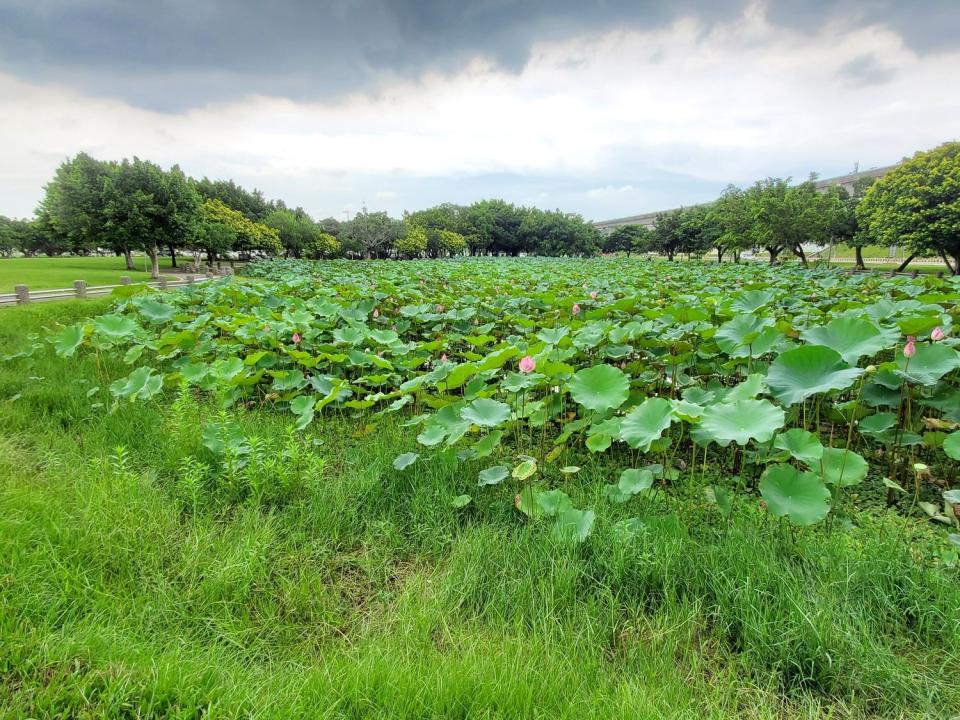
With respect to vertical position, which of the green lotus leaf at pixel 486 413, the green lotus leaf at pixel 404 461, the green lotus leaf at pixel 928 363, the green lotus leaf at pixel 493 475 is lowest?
the green lotus leaf at pixel 493 475

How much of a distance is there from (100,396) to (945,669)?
494 centimetres

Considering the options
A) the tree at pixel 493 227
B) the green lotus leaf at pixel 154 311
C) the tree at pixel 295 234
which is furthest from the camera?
the tree at pixel 493 227

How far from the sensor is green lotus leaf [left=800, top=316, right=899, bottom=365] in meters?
2.09

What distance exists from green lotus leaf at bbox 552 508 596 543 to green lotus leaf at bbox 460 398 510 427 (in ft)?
1.68

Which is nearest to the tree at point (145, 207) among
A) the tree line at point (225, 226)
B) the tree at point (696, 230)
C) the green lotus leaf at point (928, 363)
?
the tree line at point (225, 226)

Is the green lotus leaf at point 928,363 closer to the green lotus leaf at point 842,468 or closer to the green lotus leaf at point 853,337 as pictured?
the green lotus leaf at point 853,337

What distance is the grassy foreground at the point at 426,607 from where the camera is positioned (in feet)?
4.19

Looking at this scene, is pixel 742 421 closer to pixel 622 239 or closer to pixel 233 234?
pixel 233 234

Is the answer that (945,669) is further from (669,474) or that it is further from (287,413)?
(287,413)

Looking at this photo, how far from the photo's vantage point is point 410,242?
151ft

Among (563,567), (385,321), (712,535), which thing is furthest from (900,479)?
(385,321)

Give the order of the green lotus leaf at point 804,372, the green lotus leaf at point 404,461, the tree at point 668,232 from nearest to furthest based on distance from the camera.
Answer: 1. the green lotus leaf at point 804,372
2. the green lotus leaf at point 404,461
3. the tree at point 668,232

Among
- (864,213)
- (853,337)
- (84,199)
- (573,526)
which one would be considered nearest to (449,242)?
(84,199)

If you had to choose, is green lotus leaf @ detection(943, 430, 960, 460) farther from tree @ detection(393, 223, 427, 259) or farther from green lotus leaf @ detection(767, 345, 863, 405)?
tree @ detection(393, 223, 427, 259)
